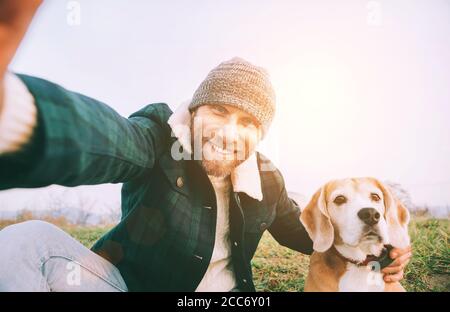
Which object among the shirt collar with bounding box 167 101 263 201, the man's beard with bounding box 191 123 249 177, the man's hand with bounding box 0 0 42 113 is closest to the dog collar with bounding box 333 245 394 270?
the shirt collar with bounding box 167 101 263 201

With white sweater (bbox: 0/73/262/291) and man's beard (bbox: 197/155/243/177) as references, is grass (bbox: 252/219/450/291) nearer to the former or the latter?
white sweater (bbox: 0/73/262/291)

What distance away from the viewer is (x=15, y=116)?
33.2 inches

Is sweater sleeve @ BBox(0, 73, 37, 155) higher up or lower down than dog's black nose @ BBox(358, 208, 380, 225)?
higher up

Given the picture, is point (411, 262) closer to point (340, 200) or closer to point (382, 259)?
point (382, 259)

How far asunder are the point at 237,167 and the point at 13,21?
1.51m

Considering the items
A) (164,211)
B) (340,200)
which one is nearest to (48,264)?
(164,211)

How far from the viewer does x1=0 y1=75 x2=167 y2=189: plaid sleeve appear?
0.91m

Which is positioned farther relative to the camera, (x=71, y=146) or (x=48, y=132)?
(x=71, y=146)

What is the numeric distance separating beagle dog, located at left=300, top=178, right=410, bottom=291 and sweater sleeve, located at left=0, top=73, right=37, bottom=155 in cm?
167

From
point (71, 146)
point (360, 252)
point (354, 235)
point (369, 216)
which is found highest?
point (71, 146)

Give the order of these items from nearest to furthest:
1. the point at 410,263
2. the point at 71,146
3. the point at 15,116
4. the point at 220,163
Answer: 1. the point at 15,116
2. the point at 71,146
3. the point at 220,163
4. the point at 410,263

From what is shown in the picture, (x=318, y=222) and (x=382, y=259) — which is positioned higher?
(x=318, y=222)

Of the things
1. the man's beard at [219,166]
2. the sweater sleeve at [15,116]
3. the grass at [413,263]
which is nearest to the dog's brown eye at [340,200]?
the grass at [413,263]
